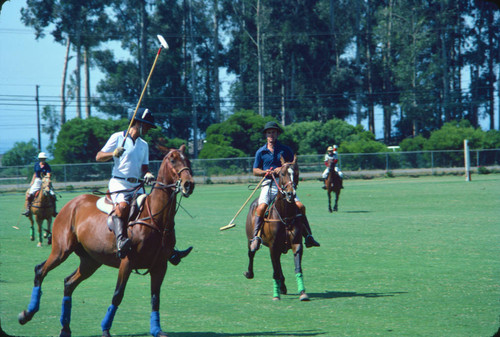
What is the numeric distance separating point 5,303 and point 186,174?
4.54 m

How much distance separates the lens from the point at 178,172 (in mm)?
7461

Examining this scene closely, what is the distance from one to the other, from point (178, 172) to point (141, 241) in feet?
3.23

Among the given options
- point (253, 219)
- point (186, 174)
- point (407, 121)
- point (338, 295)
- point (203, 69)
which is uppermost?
point (203, 69)

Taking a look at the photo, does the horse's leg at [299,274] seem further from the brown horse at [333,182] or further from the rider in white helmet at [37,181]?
the brown horse at [333,182]

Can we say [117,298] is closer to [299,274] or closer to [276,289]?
[276,289]

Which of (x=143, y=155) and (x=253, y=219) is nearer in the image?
(x=143, y=155)

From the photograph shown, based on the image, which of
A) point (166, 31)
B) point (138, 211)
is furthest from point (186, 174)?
point (166, 31)

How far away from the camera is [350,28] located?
2972 inches

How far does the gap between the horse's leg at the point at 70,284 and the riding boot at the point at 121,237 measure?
0.98 meters

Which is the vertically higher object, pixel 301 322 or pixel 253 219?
pixel 253 219

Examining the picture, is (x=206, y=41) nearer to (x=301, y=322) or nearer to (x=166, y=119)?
(x=166, y=119)

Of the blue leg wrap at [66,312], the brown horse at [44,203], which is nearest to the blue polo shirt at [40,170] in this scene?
the brown horse at [44,203]

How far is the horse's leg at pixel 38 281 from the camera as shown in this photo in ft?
25.8

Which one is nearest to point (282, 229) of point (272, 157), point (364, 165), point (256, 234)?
point (256, 234)
